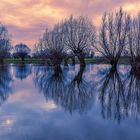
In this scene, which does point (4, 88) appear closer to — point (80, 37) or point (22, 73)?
point (22, 73)

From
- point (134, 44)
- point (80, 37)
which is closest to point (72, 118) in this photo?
point (134, 44)

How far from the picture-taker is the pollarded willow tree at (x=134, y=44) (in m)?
33.5

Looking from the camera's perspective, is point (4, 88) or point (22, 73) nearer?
point (4, 88)

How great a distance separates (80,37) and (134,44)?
550 inches

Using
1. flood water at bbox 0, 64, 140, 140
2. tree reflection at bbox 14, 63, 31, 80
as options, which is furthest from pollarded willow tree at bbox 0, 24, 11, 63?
flood water at bbox 0, 64, 140, 140

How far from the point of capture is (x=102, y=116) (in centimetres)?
834

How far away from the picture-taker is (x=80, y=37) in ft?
154

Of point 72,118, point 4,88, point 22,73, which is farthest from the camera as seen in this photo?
point 22,73

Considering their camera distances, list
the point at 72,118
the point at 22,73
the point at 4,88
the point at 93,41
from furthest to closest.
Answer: the point at 93,41
the point at 22,73
the point at 4,88
the point at 72,118

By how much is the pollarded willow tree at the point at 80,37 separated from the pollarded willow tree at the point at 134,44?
1072 cm

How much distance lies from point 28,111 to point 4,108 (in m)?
0.94

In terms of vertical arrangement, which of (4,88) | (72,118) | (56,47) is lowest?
(72,118)

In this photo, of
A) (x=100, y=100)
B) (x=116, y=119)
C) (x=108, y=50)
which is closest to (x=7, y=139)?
(x=116, y=119)

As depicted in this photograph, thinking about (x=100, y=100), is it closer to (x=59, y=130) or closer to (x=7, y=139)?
(x=59, y=130)
